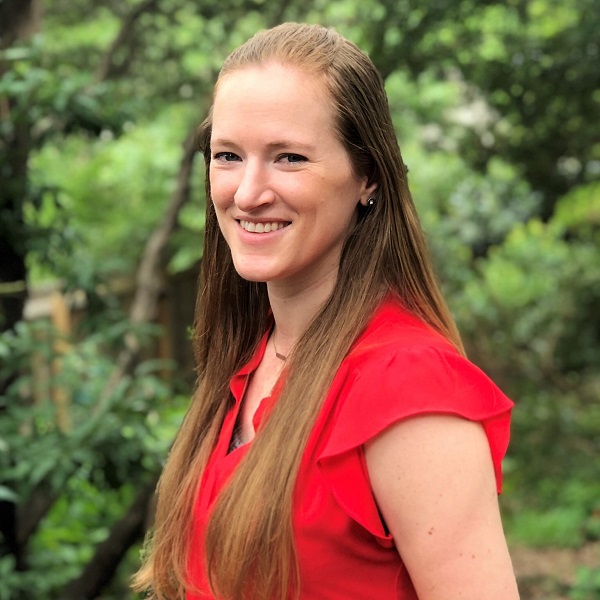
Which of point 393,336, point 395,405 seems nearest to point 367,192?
point 393,336

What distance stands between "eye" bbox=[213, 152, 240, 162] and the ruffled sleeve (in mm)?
424

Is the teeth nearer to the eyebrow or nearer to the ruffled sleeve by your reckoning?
the eyebrow

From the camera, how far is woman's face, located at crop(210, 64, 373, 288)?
1.54 m

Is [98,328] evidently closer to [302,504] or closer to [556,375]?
[302,504]

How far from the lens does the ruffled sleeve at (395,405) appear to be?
136 centimetres

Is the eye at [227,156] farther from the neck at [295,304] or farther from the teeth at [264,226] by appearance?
the neck at [295,304]

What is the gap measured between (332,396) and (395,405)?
6.2 inches

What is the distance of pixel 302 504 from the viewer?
1.45 metres

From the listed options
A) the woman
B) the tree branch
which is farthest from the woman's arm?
the tree branch

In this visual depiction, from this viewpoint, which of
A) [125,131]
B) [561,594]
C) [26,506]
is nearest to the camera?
[125,131]

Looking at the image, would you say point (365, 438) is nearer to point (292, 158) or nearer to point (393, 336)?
point (393, 336)

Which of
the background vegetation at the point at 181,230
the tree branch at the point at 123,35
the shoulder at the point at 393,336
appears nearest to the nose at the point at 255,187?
the shoulder at the point at 393,336

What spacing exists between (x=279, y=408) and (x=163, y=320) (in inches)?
329

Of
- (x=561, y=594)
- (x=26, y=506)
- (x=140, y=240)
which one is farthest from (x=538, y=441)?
(x=26, y=506)
